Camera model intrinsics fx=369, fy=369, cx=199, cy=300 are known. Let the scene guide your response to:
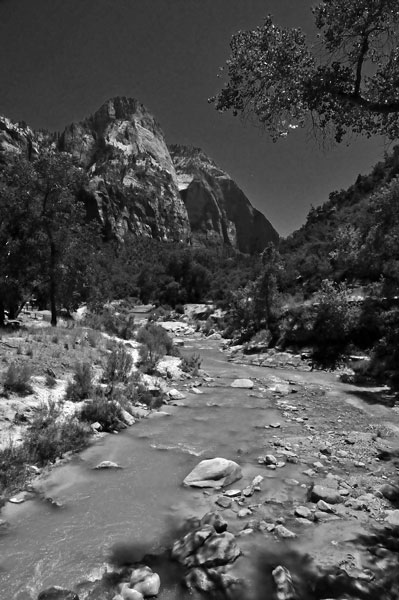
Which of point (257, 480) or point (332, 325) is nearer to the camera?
point (257, 480)

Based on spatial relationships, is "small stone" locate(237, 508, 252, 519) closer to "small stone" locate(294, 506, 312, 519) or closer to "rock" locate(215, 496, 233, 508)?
"rock" locate(215, 496, 233, 508)

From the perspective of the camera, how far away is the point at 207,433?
10.4m

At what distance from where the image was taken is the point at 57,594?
4355 mm

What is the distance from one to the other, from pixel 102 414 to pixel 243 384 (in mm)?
8230

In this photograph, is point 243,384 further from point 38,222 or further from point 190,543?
point 38,222

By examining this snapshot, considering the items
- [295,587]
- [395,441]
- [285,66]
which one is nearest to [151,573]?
[295,587]

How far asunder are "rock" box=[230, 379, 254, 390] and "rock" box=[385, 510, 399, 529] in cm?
1042

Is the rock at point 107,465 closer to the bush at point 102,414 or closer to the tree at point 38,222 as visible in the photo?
the bush at point 102,414

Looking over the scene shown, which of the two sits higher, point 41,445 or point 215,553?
point 41,445

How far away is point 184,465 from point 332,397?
8.98m

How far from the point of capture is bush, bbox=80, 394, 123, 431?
1014 cm

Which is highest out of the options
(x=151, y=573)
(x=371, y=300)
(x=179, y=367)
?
(x=371, y=300)

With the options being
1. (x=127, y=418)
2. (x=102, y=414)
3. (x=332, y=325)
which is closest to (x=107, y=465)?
(x=102, y=414)

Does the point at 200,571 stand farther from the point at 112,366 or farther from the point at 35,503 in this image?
the point at 112,366
